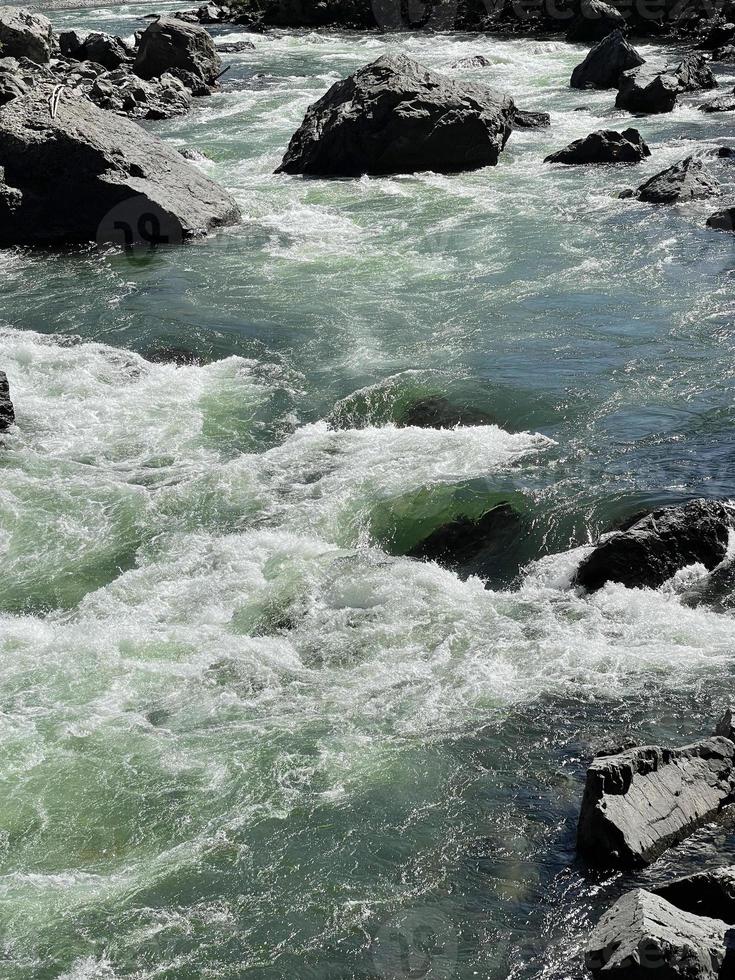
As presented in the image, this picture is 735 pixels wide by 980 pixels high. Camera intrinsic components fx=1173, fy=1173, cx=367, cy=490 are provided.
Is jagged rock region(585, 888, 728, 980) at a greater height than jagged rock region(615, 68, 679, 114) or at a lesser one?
lesser

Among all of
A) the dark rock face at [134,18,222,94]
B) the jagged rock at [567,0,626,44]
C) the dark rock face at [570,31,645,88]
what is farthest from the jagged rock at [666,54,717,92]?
the dark rock face at [134,18,222,94]

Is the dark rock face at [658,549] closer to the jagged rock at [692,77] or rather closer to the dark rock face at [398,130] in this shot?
the dark rock face at [398,130]

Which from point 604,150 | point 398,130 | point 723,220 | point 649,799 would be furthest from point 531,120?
point 649,799

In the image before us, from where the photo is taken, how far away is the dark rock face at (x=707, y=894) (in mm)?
5914

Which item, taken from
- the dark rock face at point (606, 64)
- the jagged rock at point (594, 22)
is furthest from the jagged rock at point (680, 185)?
the jagged rock at point (594, 22)

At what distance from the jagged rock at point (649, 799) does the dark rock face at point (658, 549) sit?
2491mm

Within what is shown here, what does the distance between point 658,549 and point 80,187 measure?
12.0 m

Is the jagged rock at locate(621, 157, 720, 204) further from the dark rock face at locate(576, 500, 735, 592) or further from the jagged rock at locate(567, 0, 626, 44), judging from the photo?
the jagged rock at locate(567, 0, 626, 44)

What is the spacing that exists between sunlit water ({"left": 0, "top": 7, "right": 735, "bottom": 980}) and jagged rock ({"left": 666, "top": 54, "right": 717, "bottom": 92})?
1019cm

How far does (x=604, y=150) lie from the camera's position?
2172 centimetres

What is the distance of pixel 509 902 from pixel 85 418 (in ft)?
26.8

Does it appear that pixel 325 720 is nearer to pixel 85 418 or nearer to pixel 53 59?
pixel 85 418

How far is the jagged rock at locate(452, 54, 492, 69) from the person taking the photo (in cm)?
3238

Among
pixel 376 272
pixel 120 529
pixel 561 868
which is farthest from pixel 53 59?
pixel 561 868
